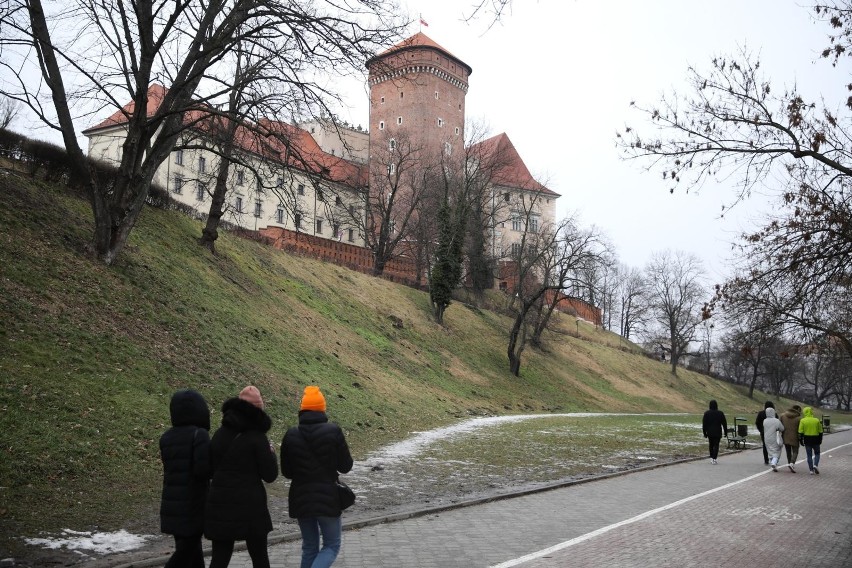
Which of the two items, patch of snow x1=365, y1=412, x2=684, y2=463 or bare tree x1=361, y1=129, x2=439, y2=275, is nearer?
patch of snow x1=365, y1=412, x2=684, y2=463

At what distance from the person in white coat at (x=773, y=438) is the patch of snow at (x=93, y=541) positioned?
15.3 meters

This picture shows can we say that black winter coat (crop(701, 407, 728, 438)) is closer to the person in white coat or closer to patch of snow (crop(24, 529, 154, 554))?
the person in white coat

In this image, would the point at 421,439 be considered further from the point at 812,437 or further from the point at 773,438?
the point at 812,437

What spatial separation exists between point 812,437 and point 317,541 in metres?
15.7

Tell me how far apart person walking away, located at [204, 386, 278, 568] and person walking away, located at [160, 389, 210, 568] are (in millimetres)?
142

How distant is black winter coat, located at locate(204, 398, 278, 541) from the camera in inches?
219

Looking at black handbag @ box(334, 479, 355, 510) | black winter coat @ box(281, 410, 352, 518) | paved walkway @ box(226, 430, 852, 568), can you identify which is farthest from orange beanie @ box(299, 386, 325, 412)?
paved walkway @ box(226, 430, 852, 568)

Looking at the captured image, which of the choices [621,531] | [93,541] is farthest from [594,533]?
[93,541]

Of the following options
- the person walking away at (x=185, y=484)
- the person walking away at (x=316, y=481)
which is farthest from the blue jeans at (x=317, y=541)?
the person walking away at (x=185, y=484)

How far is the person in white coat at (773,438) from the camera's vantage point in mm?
17891

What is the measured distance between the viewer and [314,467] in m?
5.95

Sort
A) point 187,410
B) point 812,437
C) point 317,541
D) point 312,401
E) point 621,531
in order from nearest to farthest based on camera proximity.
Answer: point 187,410 → point 317,541 → point 312,401 → point 621,531 → point 812,437

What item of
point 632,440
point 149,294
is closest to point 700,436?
point 632,440

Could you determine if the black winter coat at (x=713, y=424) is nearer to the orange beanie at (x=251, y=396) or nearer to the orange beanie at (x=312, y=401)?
the orange beanie at (x=312, y=401)
